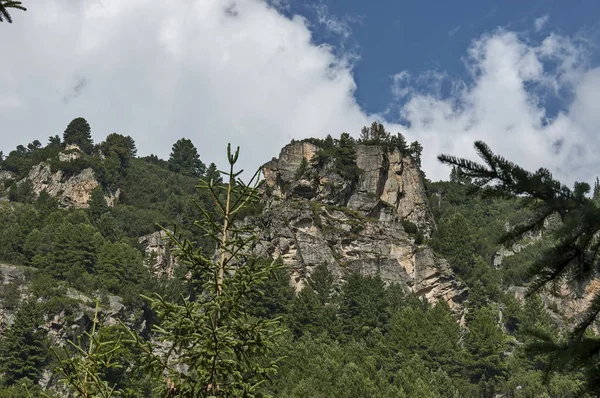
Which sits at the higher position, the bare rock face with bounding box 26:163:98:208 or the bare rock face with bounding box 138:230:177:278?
the bare rock face with bounding box 26:163:98:208

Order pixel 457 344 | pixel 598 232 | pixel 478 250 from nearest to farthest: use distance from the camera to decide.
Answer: pixel 598 232
pixel 457 344
pixel 478 250

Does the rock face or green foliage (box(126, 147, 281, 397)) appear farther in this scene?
the rock face

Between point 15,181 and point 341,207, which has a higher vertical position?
point 15,181

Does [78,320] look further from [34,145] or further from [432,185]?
[34,145]

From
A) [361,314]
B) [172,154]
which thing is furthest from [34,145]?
[361,314]

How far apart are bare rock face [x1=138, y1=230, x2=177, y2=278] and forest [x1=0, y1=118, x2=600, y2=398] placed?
4.22 feet

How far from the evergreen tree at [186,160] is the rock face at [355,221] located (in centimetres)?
4994

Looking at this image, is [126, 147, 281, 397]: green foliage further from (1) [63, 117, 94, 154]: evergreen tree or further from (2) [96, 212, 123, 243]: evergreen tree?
(1) [63, 117, 94, 154]: evergreen tree

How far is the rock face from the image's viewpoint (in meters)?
72.2

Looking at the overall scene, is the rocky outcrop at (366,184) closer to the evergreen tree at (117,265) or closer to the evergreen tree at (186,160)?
the evergreen tree at (117,265)

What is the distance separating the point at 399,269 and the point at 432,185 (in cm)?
4481

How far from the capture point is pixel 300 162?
3312 inches

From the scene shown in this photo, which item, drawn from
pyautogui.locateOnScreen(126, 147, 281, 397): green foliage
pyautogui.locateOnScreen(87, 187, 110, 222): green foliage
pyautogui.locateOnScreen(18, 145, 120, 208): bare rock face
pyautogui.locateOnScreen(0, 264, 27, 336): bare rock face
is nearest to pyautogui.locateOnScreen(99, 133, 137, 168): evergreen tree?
pyautogui.locateOnScreen(18, 145, 120, 208): bare rock face

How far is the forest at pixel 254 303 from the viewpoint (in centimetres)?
499
